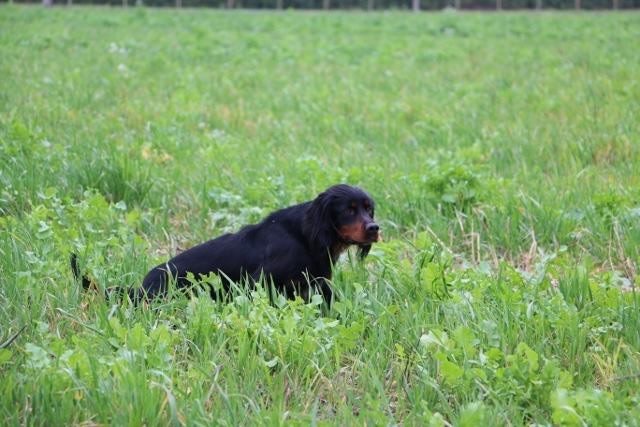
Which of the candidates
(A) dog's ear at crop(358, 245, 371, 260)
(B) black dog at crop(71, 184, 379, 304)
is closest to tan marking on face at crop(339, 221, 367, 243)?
(B) black dog at crop(71, 184, 379, 304)

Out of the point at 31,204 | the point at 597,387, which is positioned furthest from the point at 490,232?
the point at 31,204

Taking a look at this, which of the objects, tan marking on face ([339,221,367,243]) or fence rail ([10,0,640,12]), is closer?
tan marking on face ([339,221,367,243])

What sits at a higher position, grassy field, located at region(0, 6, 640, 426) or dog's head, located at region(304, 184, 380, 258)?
dog's head, located at region(304, 184, 380, 258)

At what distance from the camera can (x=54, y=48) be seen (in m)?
14.3

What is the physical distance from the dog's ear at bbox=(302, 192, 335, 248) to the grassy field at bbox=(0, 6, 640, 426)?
0.22 meters

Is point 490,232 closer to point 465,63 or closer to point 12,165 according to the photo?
point 12,165

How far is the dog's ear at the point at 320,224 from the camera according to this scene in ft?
13.4

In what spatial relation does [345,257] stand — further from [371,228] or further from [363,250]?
[371,228]

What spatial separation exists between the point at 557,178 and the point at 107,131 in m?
3.76

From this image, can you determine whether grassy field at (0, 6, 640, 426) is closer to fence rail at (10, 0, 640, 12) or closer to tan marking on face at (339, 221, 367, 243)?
tan marking on face at (339, 221, 367, 243)

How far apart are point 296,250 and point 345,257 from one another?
1.96 ft

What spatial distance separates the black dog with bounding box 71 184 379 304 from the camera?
4.09 meters

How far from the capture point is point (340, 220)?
4.12 metres

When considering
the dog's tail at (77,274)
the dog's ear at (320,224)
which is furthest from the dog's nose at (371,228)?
the dog's tail at (77,274)
